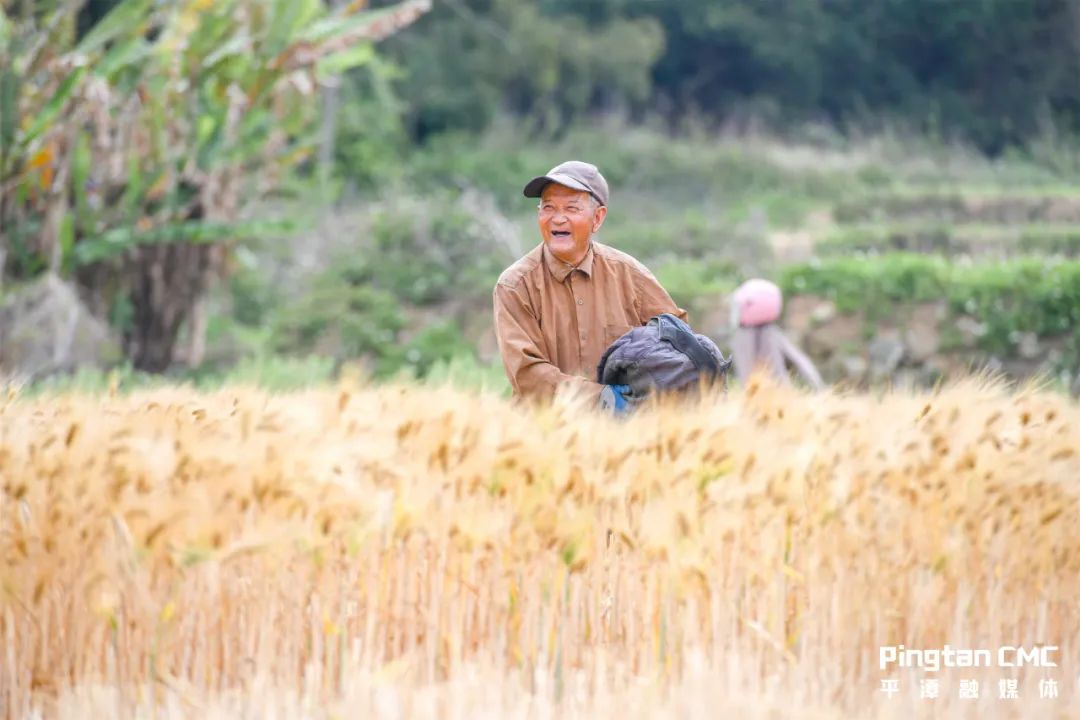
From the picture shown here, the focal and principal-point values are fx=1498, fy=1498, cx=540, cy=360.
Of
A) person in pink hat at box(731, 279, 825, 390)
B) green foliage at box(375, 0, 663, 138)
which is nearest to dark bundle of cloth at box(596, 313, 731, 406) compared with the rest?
person in pink hat at box(731, 279, 825, 390)

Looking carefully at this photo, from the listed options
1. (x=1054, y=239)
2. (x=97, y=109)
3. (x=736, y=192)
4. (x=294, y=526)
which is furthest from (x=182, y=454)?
(x=736, y=192)

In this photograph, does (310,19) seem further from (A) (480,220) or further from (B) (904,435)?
(B) (904,435)

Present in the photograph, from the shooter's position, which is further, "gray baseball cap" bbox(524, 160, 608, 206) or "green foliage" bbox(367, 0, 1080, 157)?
"green foliage" bbox(367, 0, 1080, 157)

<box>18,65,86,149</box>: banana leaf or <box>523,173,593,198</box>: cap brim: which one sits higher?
<box>18,65,86,149</box>: banana leaf

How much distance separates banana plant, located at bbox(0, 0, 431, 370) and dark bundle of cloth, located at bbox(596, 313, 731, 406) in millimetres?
6714

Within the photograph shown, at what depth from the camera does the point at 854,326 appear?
38.6 feet

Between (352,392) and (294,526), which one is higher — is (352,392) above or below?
above

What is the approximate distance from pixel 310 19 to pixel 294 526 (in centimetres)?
841

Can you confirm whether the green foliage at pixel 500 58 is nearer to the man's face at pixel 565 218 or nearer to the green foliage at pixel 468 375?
the green foliage at pixel 468 375

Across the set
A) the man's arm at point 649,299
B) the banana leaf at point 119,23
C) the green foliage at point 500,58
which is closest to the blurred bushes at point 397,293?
the banana leaf at point 119,23

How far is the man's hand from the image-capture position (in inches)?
160

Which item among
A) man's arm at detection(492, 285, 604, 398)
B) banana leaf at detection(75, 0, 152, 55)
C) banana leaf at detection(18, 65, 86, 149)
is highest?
banana leaf at detection(75, 0, 152, 55)

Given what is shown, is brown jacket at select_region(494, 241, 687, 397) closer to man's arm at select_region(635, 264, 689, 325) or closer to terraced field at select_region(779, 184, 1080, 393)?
man's arm at select_region(635, 264, 689, 325)

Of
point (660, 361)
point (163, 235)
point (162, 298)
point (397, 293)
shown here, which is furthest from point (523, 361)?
point (397, 293)
